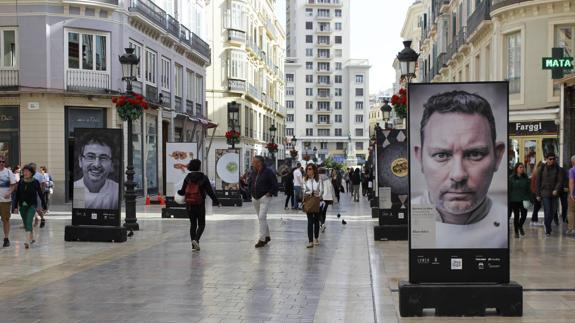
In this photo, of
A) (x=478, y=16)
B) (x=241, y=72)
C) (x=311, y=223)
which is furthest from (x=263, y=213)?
(x=241, y=72)

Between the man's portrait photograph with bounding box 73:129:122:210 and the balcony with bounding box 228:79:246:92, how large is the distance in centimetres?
3785

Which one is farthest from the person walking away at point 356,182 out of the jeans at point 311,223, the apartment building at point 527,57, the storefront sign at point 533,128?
the jeans at point 311,223

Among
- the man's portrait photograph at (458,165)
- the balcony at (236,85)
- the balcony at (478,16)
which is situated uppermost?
the balcony at (478,16)

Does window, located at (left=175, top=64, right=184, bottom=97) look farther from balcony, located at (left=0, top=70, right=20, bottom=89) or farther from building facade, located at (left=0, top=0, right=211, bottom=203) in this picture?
balcony, located at (left=0, top=70, right=20, bottom=89)

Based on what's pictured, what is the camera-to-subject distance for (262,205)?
13875mm

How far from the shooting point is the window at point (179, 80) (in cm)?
3948

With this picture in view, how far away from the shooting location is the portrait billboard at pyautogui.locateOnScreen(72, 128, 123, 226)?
14.3 metres

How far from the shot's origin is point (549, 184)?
15.1 meters

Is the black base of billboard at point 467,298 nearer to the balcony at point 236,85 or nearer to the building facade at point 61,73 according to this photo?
the building facade at point 61,73

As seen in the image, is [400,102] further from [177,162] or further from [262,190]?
[177,162]

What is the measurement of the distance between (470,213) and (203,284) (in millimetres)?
4018

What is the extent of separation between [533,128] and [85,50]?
17.9 m

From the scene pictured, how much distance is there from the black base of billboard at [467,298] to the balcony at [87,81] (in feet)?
78.6

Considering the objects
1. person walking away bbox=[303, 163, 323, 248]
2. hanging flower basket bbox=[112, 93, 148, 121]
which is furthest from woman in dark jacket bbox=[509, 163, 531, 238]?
hanging flower basket bbox=[112, 93, 148, 121]
